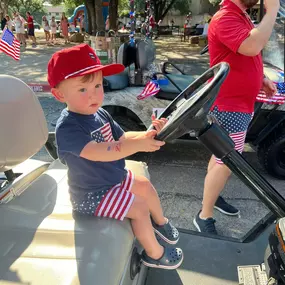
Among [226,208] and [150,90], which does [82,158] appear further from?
[150,90]

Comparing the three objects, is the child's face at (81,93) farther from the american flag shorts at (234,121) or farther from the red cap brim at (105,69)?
the american flag shorts at (234,121)

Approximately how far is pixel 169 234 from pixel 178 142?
248 cm

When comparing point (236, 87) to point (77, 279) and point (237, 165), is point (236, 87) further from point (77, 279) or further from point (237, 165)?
point (77, 279)

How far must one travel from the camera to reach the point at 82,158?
1.56 m

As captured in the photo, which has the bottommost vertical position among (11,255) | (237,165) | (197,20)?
(197,20)

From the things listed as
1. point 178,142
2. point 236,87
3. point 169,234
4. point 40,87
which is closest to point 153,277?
point 169,234

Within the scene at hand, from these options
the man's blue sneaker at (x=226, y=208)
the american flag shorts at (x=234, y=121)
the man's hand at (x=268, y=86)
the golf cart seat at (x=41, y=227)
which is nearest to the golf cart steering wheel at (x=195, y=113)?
the golf cart seat at (x=41, y=227)

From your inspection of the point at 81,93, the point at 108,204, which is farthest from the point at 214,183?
the point at 81,93

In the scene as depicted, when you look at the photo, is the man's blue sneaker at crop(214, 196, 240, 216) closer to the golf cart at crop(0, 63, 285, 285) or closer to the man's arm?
the golf cart at crop(0, 63, 285, 285)

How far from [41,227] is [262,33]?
1.40 metres

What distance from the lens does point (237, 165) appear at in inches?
58.4

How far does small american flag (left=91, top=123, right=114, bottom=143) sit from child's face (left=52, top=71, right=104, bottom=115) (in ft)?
0.41

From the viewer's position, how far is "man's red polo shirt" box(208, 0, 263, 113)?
1.94 metres

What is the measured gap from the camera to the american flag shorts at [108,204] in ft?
4.94
